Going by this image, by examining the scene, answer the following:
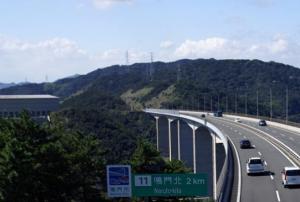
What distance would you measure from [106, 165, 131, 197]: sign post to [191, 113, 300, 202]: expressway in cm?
1043

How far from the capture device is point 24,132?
4228cm

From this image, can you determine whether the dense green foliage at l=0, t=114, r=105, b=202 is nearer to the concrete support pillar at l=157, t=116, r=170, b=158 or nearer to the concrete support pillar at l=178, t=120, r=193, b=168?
the concrete support pillar at l=178, t=120, r=193, b=168

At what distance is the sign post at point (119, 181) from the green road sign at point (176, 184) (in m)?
0.34

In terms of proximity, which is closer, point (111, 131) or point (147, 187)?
point (147, 187)

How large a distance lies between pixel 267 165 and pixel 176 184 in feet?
86.0

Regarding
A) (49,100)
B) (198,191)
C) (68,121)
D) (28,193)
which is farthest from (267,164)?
(68,121)

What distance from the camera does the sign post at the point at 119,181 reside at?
89.6 ft

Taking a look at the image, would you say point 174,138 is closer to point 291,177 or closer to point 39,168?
point 291,177

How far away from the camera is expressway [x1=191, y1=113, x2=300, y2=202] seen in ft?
123

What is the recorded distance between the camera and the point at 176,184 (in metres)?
27.3

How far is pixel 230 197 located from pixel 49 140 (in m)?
13.4

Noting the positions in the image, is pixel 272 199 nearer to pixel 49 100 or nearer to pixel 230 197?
pixel 230 197

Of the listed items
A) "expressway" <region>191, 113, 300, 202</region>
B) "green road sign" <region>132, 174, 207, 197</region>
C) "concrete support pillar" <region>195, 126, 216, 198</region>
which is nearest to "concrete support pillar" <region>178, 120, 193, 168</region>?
"concrete support pillar" <region>195, 126, 216, 198</region>

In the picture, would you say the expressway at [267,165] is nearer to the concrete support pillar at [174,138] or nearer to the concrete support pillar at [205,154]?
the concrete support pillar at [205,154]
